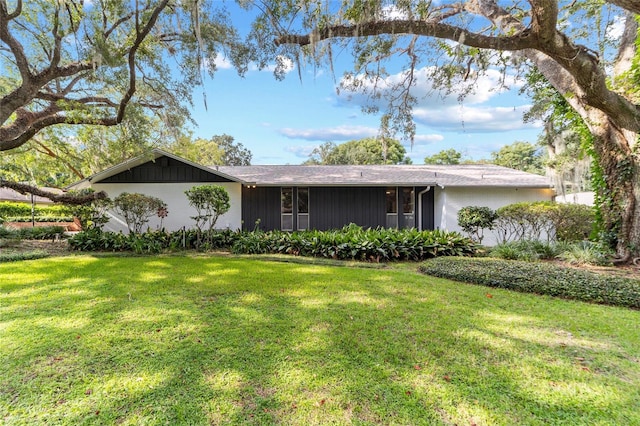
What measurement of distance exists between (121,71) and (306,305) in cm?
826

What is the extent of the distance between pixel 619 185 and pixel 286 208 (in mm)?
10562

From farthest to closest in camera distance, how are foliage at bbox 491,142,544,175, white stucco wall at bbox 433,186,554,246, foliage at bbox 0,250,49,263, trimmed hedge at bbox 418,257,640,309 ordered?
foliage at bbox 491,142,544,175, white stucco wall at bbox 433,186,554,246, foliage at bbox 0,250,49,263, trimmed hedge at bbox 418,257,640,309

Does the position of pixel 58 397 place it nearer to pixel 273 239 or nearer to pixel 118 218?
pixel 273 239

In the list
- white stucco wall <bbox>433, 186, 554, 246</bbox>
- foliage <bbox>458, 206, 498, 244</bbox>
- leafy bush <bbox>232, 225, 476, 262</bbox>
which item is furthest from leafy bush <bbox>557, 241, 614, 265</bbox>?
→ white stucco wall <bbox>433, 186, 554, 246</bbox>

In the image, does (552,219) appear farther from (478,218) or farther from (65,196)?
(65,196)

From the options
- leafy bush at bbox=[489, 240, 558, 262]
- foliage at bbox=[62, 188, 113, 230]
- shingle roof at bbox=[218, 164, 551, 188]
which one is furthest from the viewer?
shingle roof at bbox=[218, 164, 551, 188]

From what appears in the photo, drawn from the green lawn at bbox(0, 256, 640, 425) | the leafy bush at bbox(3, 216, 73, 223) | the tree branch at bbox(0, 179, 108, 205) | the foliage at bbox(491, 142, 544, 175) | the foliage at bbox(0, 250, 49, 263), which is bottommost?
the green lawn at bbox(0, 256, 640, 425)

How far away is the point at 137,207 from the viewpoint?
384 inches

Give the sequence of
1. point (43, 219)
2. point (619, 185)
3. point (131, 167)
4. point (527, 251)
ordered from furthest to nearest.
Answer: point (43, 219), point (131, 167), point (527, 251), point (619, 185)

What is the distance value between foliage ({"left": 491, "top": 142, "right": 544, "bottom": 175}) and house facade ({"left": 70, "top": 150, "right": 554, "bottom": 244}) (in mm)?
30369

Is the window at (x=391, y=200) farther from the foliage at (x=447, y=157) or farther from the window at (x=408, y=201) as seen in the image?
the foliage at (x=447, y=157)

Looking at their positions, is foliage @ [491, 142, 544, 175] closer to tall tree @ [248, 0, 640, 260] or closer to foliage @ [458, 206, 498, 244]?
tall tree @ [248, 0, 640, 260]

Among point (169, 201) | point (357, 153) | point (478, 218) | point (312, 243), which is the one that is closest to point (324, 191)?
point (312, 243)

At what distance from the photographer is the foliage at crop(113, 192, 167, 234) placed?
9.55 m
